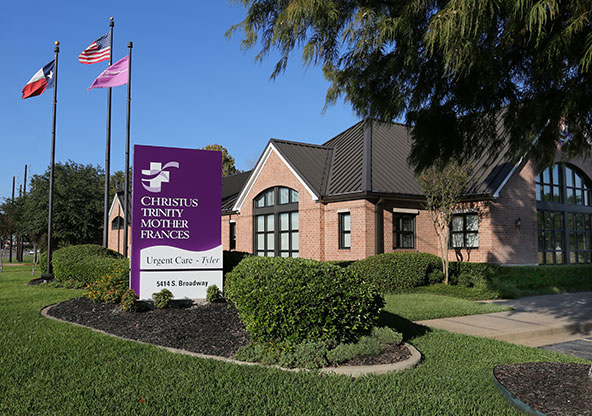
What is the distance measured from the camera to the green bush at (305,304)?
19.8 feet

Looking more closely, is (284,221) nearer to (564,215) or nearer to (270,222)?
(270,222)

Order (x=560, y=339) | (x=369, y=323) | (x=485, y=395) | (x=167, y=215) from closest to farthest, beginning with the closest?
1. (x=485, y=395)
2. (x=369, y=323)
3. (x=560, y=339)
4. (x=167, y=215)

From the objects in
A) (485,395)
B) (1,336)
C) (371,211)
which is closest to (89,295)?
(1,336)

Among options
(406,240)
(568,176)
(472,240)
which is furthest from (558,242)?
(406,240)

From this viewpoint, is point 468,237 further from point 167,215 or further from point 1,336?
point 1,336

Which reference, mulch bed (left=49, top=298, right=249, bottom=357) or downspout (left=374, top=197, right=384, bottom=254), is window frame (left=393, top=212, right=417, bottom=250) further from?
mulch bed (left=49, top=298, right=249, bottom=357)

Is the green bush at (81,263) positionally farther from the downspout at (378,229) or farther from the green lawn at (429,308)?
the downspout at (378,229)

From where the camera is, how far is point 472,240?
62.5 feet

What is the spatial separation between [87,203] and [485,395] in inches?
1256

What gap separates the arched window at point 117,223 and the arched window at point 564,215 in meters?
30.9

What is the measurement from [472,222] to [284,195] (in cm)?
848

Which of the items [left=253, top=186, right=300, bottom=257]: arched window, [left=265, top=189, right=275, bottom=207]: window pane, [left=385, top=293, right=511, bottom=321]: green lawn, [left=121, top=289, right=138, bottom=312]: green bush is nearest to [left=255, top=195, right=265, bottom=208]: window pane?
[left=253, top=186, right=300, bottom=257]: arched window

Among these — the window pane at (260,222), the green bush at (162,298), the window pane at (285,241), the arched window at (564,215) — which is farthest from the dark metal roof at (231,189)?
the green bush at (162,298)

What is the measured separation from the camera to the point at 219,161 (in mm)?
10570
